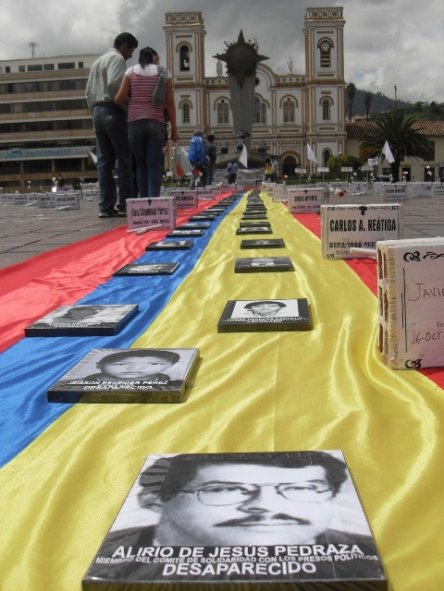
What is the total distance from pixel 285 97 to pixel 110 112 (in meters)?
53.0

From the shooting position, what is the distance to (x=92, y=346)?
6.21ft

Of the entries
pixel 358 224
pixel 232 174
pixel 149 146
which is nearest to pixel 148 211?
pixel 149 146

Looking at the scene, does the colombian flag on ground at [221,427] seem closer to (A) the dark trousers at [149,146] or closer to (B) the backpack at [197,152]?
(A) the dark trousers at [149,146]

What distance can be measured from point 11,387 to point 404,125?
41092 millimetres

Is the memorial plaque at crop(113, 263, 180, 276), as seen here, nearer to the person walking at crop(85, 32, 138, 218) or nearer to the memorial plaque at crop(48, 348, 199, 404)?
the memorial plaque at crop(48, 348, 199, 404)

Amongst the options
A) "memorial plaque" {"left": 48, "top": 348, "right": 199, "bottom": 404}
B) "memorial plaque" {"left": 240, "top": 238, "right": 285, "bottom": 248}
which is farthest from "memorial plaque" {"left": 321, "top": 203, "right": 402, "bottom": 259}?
"memorial plaque" {"left": 48, "top": 348, "right": 199, "bottom": 404}

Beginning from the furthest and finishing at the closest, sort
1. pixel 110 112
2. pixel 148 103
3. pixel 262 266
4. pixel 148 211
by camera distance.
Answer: pixel 110 112 → pixel 148 103 → pixel 148 211 → pixel 262 266

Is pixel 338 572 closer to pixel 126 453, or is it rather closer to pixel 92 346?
pixel 126 453

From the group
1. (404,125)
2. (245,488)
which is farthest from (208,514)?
(404,125)

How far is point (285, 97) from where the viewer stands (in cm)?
5703

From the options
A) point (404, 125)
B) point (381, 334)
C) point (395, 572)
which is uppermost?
point (404, 125)

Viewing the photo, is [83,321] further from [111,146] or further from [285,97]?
[285,97]

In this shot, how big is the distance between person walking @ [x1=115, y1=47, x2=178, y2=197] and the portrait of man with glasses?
5.40 m

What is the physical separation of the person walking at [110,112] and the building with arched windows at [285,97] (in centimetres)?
4909
